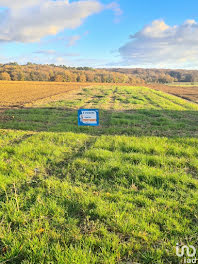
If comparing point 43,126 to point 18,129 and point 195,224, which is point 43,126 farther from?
point 195,224

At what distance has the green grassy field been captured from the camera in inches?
89.7

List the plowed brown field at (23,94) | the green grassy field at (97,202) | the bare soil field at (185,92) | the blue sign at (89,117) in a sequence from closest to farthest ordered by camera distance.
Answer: the green grassy field at (97,202) → the blue sign at (89,117) → the plowed brown field at (23,94) → the bare soil field at (185,92)

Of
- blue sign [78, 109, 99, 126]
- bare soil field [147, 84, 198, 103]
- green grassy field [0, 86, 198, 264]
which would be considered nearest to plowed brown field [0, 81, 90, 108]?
blue sign [78, 109, 99, 126]

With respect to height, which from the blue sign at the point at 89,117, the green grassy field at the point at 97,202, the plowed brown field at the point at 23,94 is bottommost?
the green grassy field at the point at 97,202

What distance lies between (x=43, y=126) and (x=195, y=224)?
7.68m

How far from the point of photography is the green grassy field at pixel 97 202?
7.47ft

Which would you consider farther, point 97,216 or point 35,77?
point 35,77

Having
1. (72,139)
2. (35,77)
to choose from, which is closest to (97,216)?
(72,139)

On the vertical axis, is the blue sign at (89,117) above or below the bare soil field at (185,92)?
below

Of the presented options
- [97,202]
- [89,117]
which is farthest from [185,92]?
[97,202]

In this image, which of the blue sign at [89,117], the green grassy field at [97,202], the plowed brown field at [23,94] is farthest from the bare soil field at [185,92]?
the green grassy field at [97,202]

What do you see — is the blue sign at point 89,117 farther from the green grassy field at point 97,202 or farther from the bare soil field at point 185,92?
the bare soil field at point 185,92

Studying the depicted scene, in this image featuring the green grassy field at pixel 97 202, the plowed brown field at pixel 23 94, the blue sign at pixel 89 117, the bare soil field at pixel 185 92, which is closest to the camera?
the green grassy field at pixel 97 202

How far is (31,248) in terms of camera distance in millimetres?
2268
